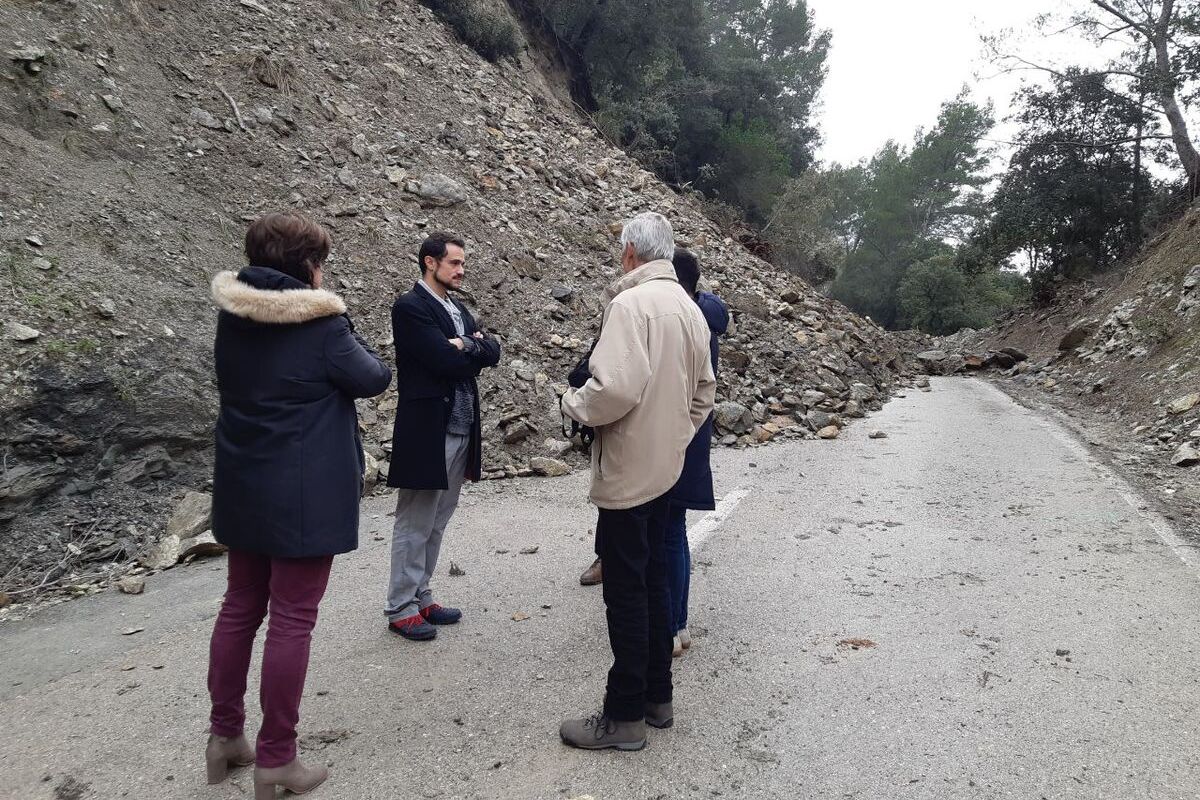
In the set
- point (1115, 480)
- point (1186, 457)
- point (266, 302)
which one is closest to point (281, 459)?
point (266, 302)

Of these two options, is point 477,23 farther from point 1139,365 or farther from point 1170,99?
point 1170,99

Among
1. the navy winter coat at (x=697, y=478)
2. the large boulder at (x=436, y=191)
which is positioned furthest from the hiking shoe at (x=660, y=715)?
the large boulder at (x=436, y=191)

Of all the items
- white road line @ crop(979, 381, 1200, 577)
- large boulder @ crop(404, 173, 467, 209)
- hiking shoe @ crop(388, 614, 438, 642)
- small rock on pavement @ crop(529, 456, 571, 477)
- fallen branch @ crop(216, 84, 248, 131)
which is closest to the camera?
hiking shoe @ crop(388, 614, 438, 642)

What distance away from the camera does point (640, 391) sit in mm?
2756

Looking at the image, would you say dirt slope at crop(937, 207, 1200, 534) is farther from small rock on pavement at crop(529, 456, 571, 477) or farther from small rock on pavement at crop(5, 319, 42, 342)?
small rock on pavement at crop(5, 319, 42, 342)

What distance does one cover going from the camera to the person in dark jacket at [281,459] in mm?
2561

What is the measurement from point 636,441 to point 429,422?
4.81 feet

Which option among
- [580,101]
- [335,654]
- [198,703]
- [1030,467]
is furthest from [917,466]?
[580,101]

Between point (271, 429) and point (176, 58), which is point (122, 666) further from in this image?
point (176, 58)

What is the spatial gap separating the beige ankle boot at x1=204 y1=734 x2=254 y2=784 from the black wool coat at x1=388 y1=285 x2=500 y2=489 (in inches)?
53.3

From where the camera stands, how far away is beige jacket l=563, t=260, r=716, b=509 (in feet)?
8.99

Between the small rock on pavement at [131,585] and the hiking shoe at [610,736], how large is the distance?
3272 millimetres

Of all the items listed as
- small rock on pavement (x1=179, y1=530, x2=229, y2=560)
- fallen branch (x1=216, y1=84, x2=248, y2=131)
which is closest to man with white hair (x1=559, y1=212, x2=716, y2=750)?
small rock on pavement (x1=179, y1=530, x2=229, y2=560)

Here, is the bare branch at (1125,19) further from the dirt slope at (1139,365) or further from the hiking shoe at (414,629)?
the hiking shoe at (414,629)
